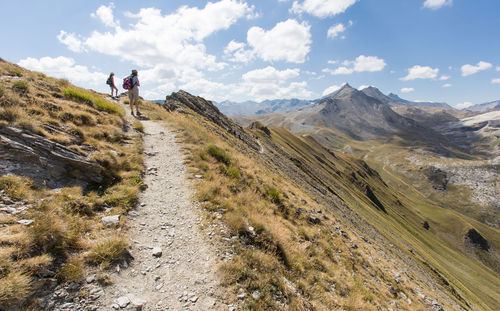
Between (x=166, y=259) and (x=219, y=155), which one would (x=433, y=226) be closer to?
(x=219, y=155)

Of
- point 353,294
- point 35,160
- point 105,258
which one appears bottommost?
point 353,294

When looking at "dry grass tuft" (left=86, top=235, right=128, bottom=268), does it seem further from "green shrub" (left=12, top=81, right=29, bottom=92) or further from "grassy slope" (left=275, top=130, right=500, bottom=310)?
"grassy slope" (left=275, top=130, right=500, bottom=310)

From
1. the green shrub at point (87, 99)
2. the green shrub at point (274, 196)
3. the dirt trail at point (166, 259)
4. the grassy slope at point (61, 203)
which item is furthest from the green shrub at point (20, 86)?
the green shrub at point (274, 196)

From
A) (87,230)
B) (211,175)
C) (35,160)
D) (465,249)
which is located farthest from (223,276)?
(465,249)

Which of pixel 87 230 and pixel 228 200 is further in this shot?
pixel 228 200

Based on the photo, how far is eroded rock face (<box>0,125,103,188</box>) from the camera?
7.79 metres

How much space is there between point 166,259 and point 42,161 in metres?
6.39

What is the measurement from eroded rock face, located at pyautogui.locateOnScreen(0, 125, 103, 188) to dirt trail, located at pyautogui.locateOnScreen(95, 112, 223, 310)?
8.78 ft

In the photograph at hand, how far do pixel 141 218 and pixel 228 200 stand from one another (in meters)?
3.85

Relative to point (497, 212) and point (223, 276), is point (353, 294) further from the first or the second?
point (497, 212)

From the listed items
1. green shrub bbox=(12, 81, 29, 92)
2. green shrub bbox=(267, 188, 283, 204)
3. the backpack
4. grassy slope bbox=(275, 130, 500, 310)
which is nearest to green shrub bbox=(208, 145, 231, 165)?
green shrub bbox=(267, 188, 283, 204)

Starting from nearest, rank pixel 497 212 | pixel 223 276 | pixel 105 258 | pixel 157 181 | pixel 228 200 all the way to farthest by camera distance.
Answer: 1. pixel 105 258
2. pixel 223 276
3. pixel 228 200
4. pixel 157 181
5. pixel 497 212

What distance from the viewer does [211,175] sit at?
41.7ft

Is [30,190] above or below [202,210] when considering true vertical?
above
